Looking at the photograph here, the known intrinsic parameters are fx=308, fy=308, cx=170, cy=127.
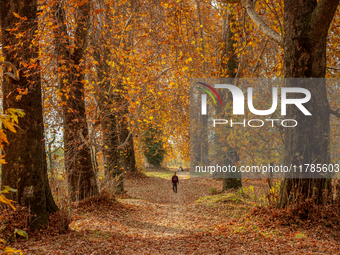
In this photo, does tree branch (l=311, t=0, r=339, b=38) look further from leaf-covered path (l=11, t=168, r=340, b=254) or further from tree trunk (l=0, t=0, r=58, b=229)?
tree trunk (l=0, t=0, r=58, b=229)

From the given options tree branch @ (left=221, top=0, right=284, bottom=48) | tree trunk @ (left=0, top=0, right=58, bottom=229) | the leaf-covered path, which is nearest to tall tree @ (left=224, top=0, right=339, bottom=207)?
tree branch @ (left=221, top=0, right=284, bottom=48)

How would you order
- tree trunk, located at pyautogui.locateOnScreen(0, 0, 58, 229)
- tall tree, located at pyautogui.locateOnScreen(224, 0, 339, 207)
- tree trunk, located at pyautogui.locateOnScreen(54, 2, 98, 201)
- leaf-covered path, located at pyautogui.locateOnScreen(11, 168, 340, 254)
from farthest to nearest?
tree trunk, located at pyautogui.locateOnScreen(54, 2, 98, 201) < tall tree, located at pyautogui.locateOnScreen(224, 0, 339, 207) < tree trunk, located at pyautogui.locateOnScreen(0, 0, 58, 229) < leaf-covered path, located at pyautogui.locateOnScreen(11, 168, 340, 254)

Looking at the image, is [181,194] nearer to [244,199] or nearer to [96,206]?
[244,199]

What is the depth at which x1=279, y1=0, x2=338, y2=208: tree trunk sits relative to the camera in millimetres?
6520

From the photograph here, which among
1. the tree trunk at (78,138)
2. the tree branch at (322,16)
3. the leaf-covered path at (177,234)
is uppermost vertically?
the tree branch at (322,16)

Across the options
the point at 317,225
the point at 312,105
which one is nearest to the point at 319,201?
the point at 317,225

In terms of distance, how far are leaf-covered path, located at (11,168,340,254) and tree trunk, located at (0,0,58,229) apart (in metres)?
0.93

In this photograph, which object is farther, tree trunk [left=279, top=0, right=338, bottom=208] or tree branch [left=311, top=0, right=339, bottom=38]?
tree trunk [left=279, top=0, right=338, bottom=208]

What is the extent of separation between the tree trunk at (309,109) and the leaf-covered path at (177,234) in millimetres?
935

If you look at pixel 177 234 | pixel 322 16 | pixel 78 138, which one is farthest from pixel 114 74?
pixel 322 16

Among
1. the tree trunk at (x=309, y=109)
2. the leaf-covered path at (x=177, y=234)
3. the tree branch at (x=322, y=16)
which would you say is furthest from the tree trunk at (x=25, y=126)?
the tree branch at (x=322, y=16)

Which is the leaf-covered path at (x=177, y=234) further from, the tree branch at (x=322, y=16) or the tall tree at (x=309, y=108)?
the tree branch at (x=322, y=16)

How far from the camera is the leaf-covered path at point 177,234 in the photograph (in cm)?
562

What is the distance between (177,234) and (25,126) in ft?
14.5
